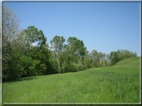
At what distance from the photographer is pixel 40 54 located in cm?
404

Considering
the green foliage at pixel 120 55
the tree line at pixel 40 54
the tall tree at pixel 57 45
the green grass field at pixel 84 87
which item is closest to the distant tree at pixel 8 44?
the tree line at pixel 40 54

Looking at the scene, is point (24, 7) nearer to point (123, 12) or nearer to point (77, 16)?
point (77, 16)

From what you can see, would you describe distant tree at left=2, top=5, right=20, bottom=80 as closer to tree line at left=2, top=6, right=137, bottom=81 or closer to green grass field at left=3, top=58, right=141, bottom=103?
tree line at left=2, top=6, right=137, bottom=81

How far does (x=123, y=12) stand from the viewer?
3766 mm

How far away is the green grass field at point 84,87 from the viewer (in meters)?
3.55

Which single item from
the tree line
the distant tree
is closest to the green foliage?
the tree line

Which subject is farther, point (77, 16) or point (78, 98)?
point (77, 16)

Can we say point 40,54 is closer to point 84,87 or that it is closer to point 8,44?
point 8,44

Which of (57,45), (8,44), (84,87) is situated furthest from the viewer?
(8,44)

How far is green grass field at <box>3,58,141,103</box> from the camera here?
3.55 m

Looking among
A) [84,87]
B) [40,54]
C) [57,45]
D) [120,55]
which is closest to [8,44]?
[40,54]

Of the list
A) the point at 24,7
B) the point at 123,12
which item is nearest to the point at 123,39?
the point at 123,12

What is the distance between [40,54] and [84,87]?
1.15 meters

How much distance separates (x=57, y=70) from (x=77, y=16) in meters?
1.19
